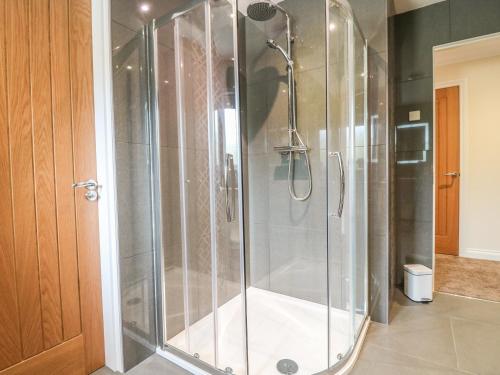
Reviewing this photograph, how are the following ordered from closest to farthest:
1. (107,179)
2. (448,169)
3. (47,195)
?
(47,195), (107,179), (448,169)

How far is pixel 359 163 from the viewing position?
1878 mm

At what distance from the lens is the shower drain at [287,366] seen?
56.3 inches

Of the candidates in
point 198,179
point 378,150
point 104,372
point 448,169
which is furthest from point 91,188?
point 448,169

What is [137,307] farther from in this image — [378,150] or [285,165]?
[378,150]

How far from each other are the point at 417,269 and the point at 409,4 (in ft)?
7.56

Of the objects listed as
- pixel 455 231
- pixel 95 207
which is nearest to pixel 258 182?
pixel 95 207

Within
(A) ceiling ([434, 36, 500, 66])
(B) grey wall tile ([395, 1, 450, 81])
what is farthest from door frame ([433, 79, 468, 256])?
(B) grey wall tile ([395, 1, 450, 81])

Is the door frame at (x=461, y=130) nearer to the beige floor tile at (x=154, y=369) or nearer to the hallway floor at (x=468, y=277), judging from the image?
the hallway floor at (x=468, y=277)

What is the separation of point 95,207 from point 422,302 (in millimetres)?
2550

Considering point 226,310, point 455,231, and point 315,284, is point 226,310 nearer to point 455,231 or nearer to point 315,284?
point 315,284

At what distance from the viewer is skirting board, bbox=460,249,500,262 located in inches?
127

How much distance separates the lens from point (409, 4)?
238 centimetres

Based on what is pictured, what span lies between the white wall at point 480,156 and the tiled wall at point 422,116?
129cm

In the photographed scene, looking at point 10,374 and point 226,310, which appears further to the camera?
point 226,310
